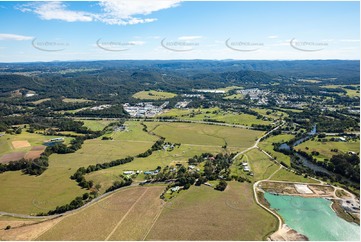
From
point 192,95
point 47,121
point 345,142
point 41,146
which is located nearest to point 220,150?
point 345,142

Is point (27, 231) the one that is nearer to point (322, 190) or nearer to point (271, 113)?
point (322, 190)

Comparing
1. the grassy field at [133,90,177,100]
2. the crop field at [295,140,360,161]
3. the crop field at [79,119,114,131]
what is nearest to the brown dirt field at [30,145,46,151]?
the crop field at [79,119,114,131]

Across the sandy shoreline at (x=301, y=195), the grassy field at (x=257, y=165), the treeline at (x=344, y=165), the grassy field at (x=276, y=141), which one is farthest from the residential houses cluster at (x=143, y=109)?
the sandy shoreline at (x=301, y=195)

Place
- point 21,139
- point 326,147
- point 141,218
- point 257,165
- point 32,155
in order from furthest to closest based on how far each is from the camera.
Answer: point 21,139
point 326,147
point 32,155
point 257,165
point 141,218

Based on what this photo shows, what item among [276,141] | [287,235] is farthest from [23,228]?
[276,141]

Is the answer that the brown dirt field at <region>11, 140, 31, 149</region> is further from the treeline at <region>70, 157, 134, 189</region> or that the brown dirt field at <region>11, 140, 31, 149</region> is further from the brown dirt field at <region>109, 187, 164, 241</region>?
the brown dirt field at <region>109, 187, 164, 241</region>

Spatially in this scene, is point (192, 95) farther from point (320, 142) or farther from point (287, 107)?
point (320, 142)
